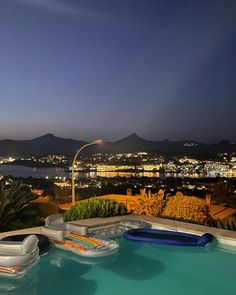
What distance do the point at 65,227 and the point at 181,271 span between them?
8.98ft

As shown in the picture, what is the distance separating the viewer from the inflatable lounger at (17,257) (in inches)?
223

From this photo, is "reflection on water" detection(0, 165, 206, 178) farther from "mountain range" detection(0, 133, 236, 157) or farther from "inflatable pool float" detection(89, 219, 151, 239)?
"inflatable pool float" detection(89, 219, 151, 239)

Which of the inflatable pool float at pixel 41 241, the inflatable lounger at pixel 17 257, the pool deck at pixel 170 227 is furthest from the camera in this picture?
the pool deck at pixel 170 227

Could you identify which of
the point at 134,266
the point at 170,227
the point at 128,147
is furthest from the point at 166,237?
the point at 128,147

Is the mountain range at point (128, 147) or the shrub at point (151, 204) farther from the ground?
the mountain range at point (128, 147)

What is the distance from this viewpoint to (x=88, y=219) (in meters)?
9.12

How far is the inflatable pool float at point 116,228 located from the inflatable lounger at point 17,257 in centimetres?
227

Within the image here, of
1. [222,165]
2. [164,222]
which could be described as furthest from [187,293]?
[222,165]

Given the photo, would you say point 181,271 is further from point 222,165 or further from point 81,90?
point 222,165

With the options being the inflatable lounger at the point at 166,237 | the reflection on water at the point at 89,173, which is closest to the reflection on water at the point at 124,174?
the reflection on water at the point at 89,173

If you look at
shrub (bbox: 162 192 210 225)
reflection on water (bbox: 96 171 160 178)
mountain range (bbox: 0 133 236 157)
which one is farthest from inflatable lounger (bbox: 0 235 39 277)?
reflection on water (bbox: 96 171 160 178)

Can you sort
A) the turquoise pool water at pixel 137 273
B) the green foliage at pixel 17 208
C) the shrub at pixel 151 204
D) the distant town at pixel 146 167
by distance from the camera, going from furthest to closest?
1. the distant town at pixel 146 167
2. the shrub at pixel 151 204
3. the green foliage at pixel 17 208
4. the turquoise pool water at pixel 137 273

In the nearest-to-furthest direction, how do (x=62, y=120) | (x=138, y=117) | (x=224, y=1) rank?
(x=224, y=1) < (x=62, y=120) < (x=138, y=117)

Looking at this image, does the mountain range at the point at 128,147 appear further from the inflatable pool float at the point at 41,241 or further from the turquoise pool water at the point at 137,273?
the inflatable pool float at the point at 41,241
